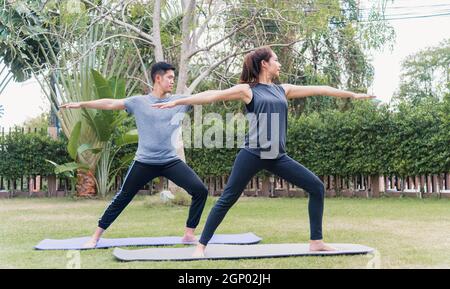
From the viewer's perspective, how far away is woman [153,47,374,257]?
14.2 feet

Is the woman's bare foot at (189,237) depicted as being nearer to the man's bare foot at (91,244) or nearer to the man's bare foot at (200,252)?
the man's bare foot at (200,252)

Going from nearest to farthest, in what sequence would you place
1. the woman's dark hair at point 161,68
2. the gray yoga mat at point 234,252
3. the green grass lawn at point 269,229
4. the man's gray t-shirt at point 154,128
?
the green grass lawn at point 269,229, the gray yoga mat at point 234,252, the man's gray t-shirt at point 154,128, the woman's dark hair at point 161,68

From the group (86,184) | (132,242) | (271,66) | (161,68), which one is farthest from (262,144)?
(86,184)

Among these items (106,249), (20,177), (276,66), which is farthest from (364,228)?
(20,177)

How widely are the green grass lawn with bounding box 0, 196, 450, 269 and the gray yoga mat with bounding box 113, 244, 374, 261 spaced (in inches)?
4.6

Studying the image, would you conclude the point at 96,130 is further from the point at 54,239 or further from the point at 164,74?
the point at 164,74

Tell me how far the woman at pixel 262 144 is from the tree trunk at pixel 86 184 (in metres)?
8.49

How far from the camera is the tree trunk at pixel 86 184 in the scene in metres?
12.4

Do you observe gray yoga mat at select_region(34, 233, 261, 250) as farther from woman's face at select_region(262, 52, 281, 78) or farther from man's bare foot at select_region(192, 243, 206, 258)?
woman's face at select_region(262, 52, 281, 78)

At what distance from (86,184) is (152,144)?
8057mm

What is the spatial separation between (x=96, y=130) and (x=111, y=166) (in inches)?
73.2

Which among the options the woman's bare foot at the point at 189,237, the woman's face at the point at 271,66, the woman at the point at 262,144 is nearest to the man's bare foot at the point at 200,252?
the woman at the point at 262,144

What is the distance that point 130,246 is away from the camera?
16.6 feet

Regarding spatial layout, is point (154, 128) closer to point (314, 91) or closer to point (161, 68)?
point (161, 68)
